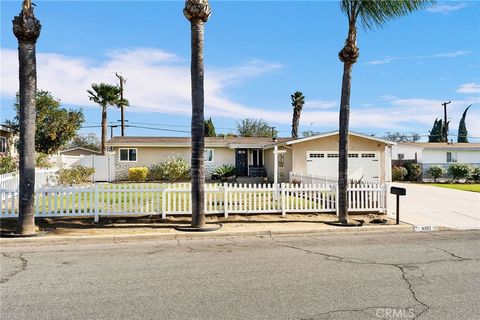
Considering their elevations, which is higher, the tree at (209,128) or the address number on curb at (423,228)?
the tree at (209,128)

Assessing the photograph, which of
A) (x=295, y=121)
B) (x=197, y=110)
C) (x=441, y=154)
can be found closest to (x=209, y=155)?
(x=295, y=121)

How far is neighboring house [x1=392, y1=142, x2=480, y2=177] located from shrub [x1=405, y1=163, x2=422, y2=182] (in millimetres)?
2907

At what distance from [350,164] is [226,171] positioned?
921 centimetres

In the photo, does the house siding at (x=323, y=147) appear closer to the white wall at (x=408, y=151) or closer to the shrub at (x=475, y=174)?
the shrub at (x=475, y=174)

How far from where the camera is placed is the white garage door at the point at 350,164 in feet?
78.4

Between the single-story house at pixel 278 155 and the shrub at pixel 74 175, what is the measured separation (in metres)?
3.49

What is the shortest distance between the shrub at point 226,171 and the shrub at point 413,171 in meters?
14.7

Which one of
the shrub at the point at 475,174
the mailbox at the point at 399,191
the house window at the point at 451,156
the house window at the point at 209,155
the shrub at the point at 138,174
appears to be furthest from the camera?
the house window at the point at 451,156

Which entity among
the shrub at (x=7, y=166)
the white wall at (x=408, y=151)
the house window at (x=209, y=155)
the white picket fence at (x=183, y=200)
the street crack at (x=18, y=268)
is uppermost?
the white wall at (x=408, y=151)

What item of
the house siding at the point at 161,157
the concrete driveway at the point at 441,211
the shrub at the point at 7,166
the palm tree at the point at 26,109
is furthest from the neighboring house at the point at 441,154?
the palm tree at the point at 26,109

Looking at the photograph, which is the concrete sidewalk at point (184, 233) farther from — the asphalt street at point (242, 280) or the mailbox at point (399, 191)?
the mailbox at point (399, 191)

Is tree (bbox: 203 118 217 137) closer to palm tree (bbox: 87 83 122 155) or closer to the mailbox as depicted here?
palm tree (bbox: 87 83 122 155)

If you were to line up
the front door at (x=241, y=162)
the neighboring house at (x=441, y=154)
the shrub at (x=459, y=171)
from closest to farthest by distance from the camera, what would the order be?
the front door at (x=241, y=162), the shrub at (x=459, y=171), the neighboring house at (x=441, y=154)

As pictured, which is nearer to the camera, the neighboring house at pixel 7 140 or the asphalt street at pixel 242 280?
the asphalt street at pixel 242 280
